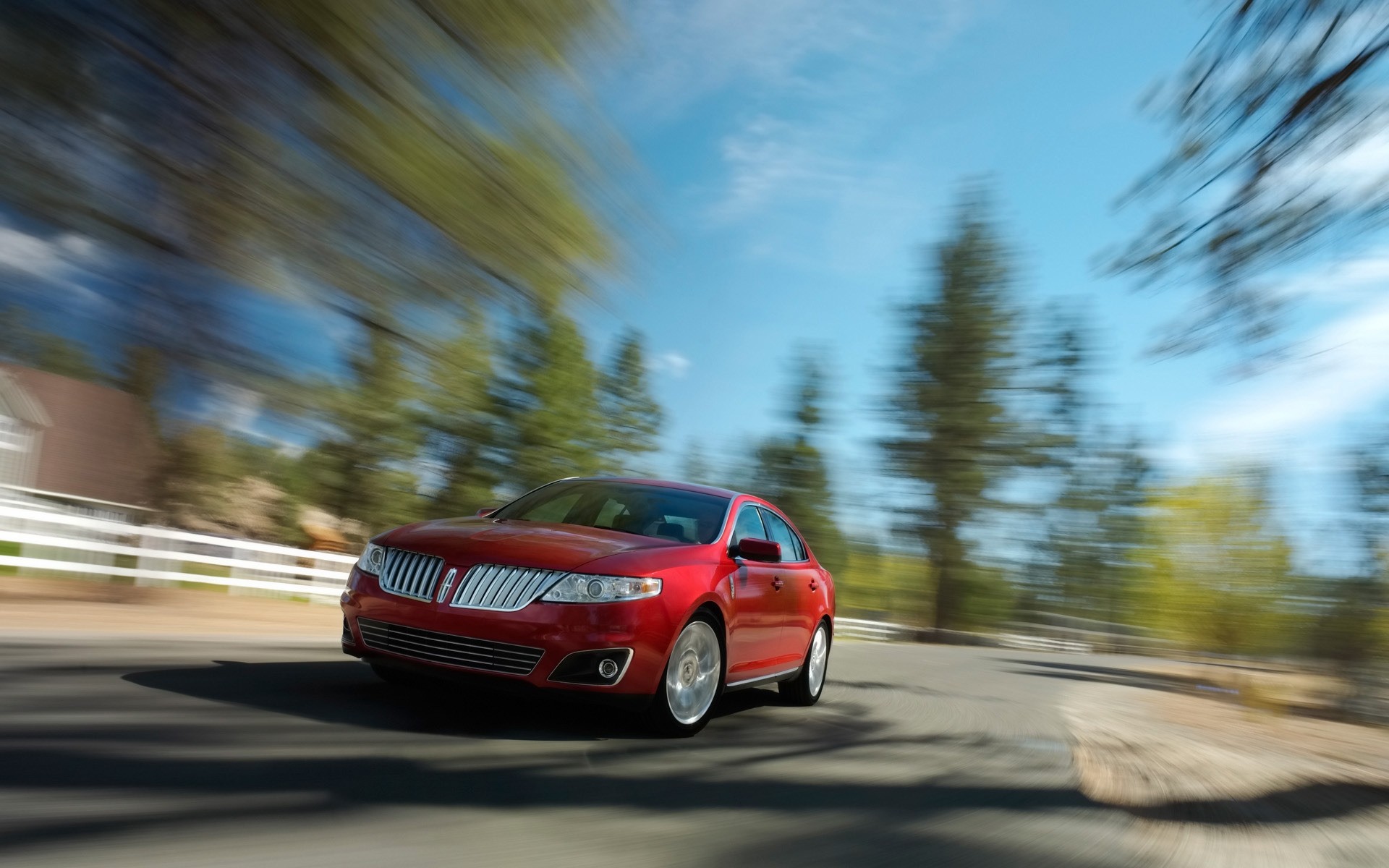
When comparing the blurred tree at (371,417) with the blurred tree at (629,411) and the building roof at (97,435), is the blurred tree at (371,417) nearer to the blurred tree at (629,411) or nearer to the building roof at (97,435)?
the building roof at (97,435)

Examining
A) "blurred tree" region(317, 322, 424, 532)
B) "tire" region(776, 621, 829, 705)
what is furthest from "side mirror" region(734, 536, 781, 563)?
"blurred tree" region(317, 322, 424, 532)

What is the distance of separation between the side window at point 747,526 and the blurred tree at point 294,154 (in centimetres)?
213

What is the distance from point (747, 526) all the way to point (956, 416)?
38058 millimetres

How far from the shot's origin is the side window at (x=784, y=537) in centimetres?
902

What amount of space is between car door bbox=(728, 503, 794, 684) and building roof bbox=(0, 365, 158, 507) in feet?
16.2

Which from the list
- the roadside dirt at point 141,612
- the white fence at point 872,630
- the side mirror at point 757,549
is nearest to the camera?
the side mirror at point 757,549

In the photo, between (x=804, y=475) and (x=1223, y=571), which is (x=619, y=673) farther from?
(x=804, y=475)

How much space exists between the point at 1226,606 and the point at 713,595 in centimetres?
2268

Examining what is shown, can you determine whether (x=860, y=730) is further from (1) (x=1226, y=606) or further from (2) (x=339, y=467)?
(1) (x=1226, y=606)

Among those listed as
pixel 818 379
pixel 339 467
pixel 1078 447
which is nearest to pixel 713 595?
pixel 339 467

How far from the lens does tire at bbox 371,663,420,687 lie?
22.4 feet

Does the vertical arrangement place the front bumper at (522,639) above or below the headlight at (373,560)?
below

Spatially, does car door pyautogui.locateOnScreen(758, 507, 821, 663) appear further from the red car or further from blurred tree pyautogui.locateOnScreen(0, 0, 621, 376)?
blurred tree pyautogui.locateOnScreen(0, 0, 621, 376)

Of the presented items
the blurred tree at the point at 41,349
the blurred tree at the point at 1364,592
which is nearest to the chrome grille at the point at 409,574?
the blurred tree at the point at 41,349
